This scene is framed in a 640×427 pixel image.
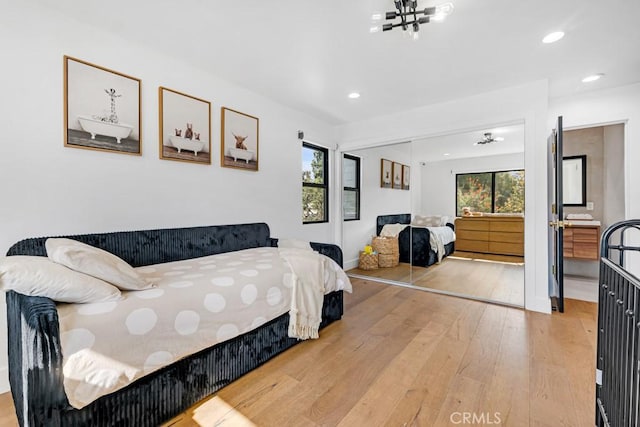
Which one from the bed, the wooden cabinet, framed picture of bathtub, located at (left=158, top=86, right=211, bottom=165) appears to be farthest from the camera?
the bed

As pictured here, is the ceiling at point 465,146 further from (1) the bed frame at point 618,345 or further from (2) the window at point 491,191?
(1) the bed frame at point 618,345

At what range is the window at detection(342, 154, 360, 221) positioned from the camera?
15.4 feet

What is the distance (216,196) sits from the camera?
116 inches

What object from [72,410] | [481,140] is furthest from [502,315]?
[72,410]

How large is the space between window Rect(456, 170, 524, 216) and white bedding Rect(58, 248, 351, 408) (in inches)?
117

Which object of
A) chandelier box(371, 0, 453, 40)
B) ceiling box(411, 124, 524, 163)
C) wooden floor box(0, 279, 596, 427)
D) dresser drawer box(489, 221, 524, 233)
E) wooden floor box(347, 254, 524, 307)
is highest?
chandelier box(371, 0, 453, 40)

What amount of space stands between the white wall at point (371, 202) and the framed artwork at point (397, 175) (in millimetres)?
59

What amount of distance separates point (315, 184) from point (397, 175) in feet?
4.00

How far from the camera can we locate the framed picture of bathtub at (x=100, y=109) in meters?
1.99

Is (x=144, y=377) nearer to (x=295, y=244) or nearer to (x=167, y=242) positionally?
(x=167, y=242)

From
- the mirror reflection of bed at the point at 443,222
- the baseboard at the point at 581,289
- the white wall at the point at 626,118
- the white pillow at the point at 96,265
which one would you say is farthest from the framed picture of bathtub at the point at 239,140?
the baseboard at the point at 581,289

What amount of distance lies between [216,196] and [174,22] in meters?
1.48

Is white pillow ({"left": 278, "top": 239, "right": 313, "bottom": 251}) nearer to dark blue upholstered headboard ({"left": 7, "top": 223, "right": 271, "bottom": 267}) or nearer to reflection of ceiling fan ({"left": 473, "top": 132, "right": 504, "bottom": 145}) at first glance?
dark blue upholstered headboard ({"left": 7, "top": 223, "right": 271, "bottom": 267})

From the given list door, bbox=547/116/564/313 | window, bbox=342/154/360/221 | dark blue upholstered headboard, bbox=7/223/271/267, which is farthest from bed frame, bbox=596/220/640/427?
window, bbox=342/154/360/221
